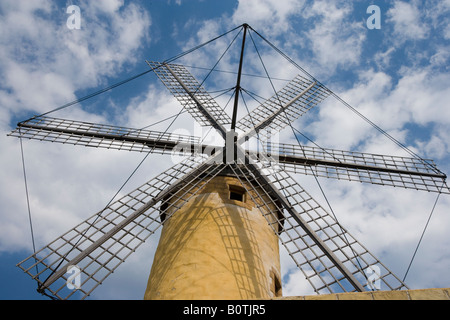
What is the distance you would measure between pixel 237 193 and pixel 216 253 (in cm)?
212

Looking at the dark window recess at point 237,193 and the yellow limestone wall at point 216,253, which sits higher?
the dark window recess at point 237,193

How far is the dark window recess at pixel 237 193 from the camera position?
793cm

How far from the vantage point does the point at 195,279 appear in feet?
19.0

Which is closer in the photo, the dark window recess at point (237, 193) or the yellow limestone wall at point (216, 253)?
the yellow limestone wall at point (216, 253)

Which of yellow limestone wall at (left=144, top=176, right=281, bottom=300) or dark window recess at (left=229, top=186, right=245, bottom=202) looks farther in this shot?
dark window recess at (left=229, top=186, right=245, bottom=202)

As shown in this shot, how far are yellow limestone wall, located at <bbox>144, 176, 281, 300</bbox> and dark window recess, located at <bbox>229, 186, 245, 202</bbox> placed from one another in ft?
0.65

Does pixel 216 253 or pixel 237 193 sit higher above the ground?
pixel 237 193

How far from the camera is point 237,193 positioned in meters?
8.05

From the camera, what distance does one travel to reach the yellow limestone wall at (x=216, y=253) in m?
5.80

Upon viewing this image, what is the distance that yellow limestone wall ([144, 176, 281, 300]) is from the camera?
19.0 feet

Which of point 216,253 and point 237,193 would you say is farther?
point 237,193

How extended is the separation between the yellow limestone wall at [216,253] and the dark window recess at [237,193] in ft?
0.65
